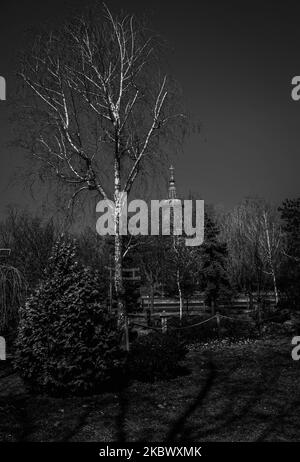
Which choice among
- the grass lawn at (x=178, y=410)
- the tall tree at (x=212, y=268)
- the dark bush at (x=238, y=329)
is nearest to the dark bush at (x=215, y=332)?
the dark bush at (x=238, y=329)

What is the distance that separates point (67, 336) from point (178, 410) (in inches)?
102

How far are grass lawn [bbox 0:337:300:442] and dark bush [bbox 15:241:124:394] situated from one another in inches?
16.9

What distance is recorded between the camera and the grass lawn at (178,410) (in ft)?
20.4

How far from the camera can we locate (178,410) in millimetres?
7238

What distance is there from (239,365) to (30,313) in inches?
210

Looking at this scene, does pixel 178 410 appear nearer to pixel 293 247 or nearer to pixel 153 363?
pixel 153 363

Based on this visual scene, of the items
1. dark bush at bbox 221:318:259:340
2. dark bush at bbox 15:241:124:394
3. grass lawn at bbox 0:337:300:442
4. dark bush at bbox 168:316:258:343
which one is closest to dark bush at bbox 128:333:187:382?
grass lawn at bbox 0:337:300:442

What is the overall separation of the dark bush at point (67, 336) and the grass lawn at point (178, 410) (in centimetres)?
43

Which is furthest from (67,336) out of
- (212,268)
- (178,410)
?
(212,268)

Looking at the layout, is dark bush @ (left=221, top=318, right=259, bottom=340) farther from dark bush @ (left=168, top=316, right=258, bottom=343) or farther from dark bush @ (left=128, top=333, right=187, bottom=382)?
dark bush @ (left=128, top=333, right=187, bottom=382)

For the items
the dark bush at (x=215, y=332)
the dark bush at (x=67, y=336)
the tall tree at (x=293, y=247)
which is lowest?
the dark bush at (x=215, y=332)

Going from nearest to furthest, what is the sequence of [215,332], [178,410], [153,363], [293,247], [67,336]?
[178,410]
[67,336]
[153,363]
[293,247]
[215,332]

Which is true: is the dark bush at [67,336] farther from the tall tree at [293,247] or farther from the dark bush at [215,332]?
the dark bush at [215,332]
